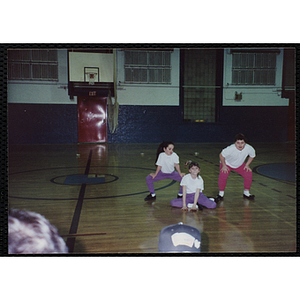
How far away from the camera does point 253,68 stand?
1428 cm

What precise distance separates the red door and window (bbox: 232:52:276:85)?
19.5ft

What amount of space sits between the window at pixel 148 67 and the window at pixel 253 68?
9.79 ft

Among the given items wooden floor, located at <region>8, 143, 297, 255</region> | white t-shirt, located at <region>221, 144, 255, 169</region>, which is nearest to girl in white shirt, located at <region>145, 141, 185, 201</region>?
wooden floor, located at <region>8, 143, 297, 255</region>

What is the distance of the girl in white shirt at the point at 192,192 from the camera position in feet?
12.7

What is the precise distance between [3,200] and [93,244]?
1.19 m

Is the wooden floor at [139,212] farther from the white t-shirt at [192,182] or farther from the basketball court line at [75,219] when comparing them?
the white t-shirt at [192,182]

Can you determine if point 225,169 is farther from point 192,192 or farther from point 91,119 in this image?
point 91,119

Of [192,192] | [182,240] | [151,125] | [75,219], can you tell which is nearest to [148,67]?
[151,125]

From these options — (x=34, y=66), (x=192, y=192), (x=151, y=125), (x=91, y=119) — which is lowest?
(x=192, y=192)

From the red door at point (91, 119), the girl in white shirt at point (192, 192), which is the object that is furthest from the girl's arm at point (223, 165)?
the red door at point (91, 119)

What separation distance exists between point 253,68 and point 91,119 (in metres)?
7.44

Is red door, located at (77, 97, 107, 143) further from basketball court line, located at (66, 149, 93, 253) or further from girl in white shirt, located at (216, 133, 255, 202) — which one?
girl in white shirt, located at (216, 133, 255, 202)

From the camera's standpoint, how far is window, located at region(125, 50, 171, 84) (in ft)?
45.6

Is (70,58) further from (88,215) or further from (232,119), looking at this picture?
(88,215)
